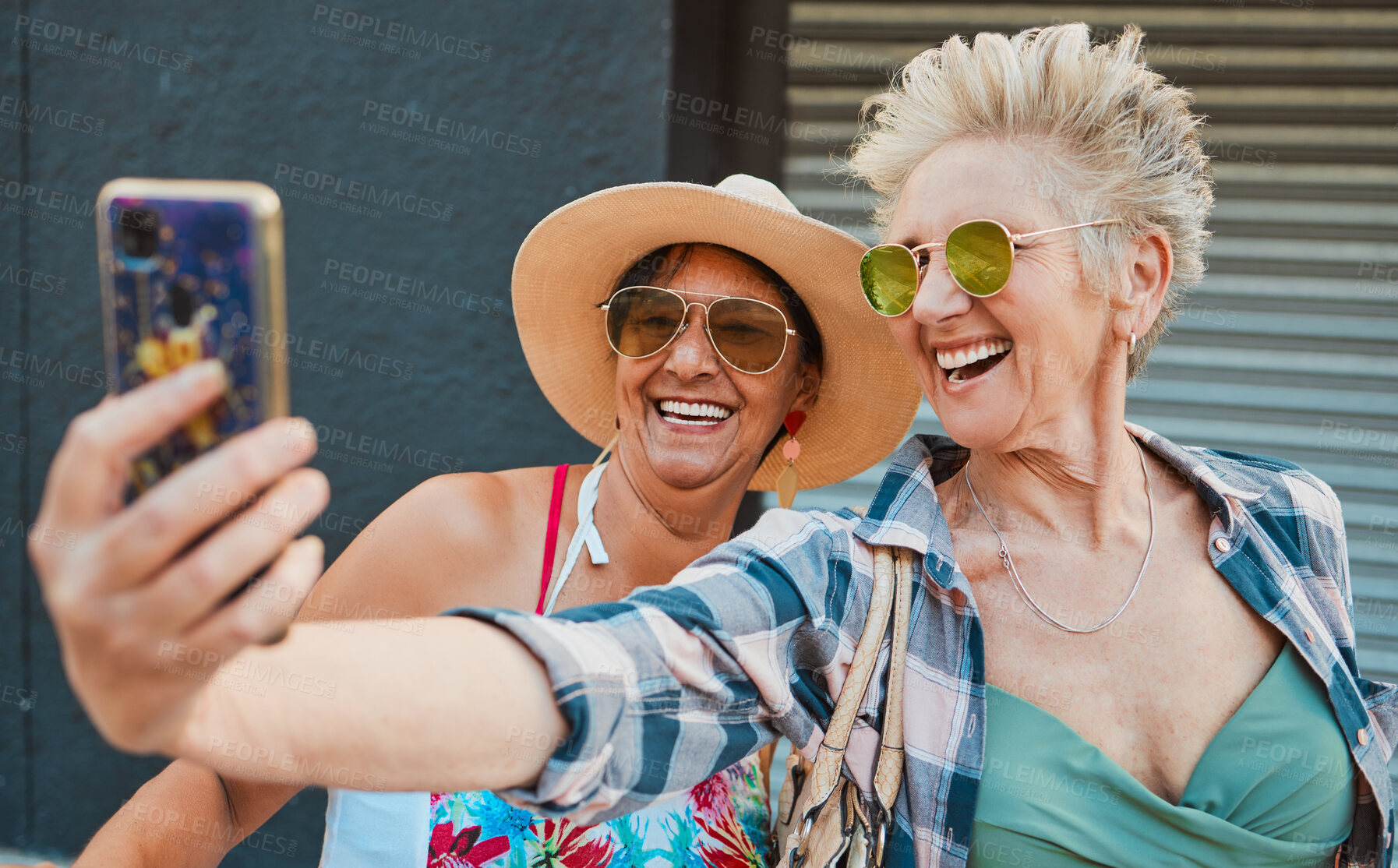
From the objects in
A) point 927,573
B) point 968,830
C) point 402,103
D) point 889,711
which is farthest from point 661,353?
point 402,103

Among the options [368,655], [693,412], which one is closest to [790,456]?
[693,412]

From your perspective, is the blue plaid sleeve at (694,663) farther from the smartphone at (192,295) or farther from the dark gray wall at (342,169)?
the dark gray wall at (342,169)

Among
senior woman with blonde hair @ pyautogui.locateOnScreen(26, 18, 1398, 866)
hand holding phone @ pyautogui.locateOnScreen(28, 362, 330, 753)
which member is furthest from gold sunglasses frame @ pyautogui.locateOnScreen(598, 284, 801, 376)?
hand holding phone @ pyautogui.locateOnScreen(28, 362, 330, 753)

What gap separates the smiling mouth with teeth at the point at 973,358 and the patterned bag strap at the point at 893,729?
1.44 feet

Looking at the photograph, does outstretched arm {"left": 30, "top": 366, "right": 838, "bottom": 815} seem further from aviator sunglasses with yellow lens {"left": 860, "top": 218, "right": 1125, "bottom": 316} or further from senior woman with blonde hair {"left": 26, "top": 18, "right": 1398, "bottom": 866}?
aviator sunglasses with yellow lens {"left": 860, "top": 218, "right": 1125, "bottom": 316}

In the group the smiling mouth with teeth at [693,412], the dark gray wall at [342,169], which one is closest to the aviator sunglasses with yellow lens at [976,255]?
the smiling mouth with teeth at [693,412]

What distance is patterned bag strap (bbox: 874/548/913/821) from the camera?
5.32ft

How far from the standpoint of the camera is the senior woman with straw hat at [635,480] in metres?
1.94

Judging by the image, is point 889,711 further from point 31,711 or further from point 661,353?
point 31,711

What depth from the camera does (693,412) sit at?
2291 millimetres

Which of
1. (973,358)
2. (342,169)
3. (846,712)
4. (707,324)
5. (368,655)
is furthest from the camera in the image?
(342,169)

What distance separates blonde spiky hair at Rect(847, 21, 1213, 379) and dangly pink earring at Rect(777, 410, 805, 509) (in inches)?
34.1

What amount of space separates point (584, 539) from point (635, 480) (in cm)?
20

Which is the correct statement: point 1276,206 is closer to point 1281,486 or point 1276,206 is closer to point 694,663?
point 1281,486
